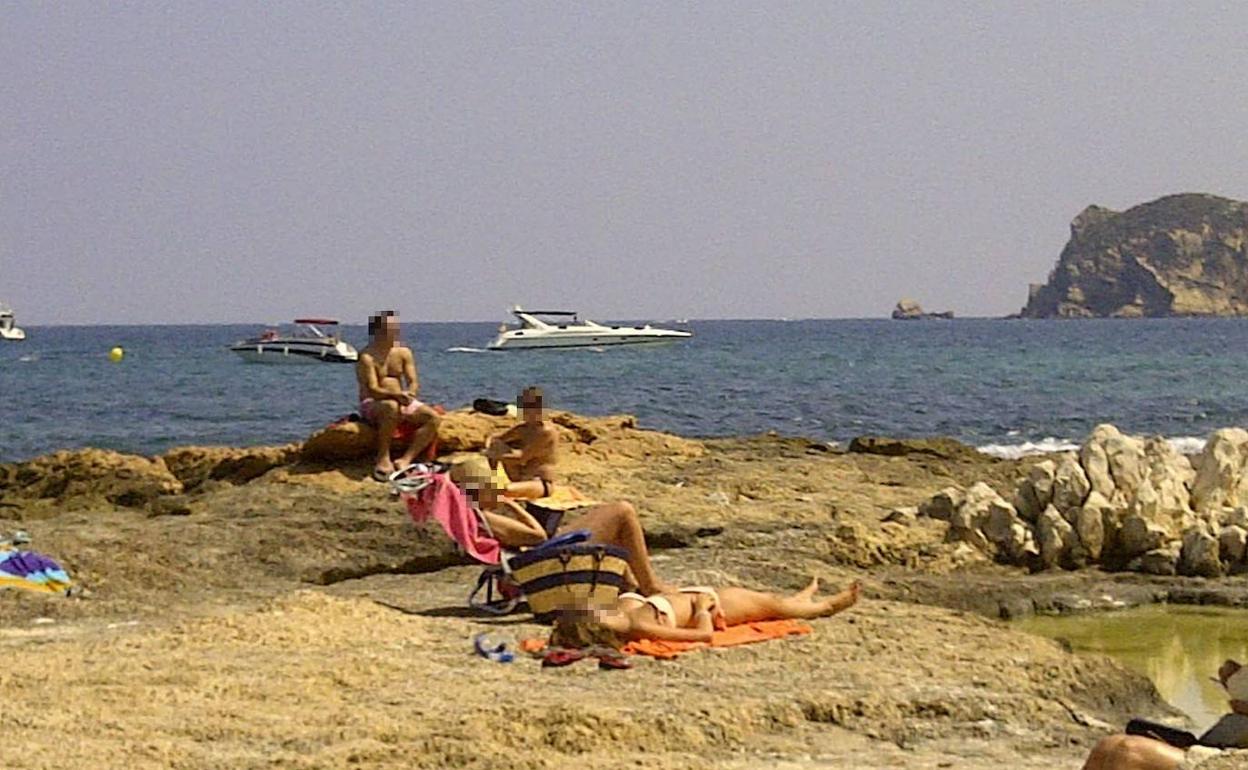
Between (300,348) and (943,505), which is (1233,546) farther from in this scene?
(300,348)

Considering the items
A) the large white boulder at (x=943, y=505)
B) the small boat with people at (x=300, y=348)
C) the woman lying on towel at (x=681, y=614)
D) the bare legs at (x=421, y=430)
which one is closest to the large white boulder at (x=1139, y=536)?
the large white boulder at (x=943, y=505)

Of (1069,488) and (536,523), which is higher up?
(1069,488)

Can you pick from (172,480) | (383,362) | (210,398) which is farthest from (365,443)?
(210,398)

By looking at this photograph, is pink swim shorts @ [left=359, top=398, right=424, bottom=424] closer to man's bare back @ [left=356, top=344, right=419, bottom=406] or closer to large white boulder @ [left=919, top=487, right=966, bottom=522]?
Answer: man's bare back @ [left=356, top=344, right=419, bottom=406]

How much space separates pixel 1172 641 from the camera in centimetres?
976

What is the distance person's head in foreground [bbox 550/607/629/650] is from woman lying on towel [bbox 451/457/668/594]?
773 mm

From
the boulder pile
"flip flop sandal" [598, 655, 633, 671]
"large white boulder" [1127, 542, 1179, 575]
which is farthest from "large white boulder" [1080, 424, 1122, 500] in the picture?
"flip flop sandal" [598, 655, 633, 671]

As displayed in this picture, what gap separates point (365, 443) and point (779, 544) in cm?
381

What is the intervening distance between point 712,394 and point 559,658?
29.2 meters

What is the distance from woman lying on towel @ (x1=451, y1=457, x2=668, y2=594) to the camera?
29.2ft

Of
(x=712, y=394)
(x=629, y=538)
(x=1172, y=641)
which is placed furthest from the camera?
(x=712, y=394)

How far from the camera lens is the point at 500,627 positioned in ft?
29.2

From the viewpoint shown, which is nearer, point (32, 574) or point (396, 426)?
point (32, 574)

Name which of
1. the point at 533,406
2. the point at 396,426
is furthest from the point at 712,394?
the point at 533,406
